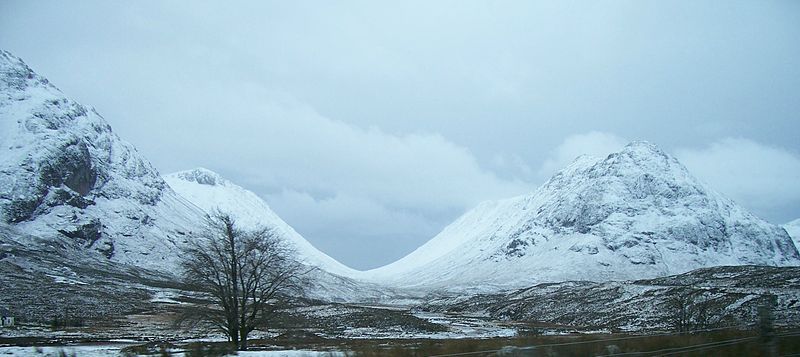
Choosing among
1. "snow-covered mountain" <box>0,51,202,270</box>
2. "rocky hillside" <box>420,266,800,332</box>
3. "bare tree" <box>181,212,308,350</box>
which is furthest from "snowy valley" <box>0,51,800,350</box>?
"bare tree" <box>181,212,308,350</box>

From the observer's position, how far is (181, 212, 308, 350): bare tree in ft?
92.8

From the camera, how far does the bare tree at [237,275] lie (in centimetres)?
2830

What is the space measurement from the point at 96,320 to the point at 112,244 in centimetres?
12210

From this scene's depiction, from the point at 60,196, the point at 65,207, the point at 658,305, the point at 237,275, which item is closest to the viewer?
the point at 237,275

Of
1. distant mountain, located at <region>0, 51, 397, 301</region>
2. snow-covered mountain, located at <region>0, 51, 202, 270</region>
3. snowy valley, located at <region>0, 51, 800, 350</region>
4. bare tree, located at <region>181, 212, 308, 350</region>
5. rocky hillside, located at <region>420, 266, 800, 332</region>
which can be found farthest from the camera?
snow-covered mountain, located at <region>0, 51, 202, 270</region>

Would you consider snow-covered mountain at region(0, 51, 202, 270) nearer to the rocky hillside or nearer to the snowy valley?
the snowy valley

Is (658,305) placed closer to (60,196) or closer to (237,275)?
(237,275)

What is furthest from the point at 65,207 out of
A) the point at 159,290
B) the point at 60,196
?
the point at 159,290

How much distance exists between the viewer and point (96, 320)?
62281 mm

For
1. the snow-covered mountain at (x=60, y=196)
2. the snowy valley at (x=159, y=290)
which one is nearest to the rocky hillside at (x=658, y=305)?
the snowy valley at (x=159, y=290)

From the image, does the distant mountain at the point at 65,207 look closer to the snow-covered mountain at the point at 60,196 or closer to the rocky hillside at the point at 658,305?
the snow-covered mountain at the point at 60,196

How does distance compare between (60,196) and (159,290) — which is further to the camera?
(60,196)

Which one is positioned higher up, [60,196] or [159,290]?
[60,196]

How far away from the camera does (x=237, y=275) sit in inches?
1145
